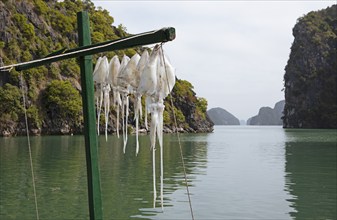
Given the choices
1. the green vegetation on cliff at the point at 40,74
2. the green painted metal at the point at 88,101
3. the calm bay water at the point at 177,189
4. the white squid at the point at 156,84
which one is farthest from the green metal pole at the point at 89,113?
the green vegetation on cliff at the point at 40,74

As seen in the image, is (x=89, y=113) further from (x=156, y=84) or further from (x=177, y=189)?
(x=177, y=189)

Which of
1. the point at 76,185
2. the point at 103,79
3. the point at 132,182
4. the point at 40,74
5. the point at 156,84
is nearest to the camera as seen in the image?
the point at 156,84

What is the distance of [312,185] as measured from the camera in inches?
1147

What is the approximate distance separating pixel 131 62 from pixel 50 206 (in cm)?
1827

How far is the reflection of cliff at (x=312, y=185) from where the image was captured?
2132cm

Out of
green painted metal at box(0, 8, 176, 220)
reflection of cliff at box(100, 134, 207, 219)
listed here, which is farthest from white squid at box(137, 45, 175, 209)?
reflection of cliff at box(100, 134, 207, 219)

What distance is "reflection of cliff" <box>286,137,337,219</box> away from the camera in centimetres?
2132

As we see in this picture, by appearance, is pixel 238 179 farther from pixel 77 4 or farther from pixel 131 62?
pixel 77 4

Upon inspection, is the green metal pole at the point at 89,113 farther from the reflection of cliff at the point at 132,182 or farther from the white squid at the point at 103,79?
the reflection of cliff at the point at 132,182

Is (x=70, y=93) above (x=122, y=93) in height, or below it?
above

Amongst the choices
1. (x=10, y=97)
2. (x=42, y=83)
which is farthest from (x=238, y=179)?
(x=42, y=83)

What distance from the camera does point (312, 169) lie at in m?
37.3

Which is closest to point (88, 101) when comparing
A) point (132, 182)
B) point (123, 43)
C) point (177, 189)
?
point (123, 43)

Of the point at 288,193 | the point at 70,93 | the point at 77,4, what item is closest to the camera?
the point at 288,193
